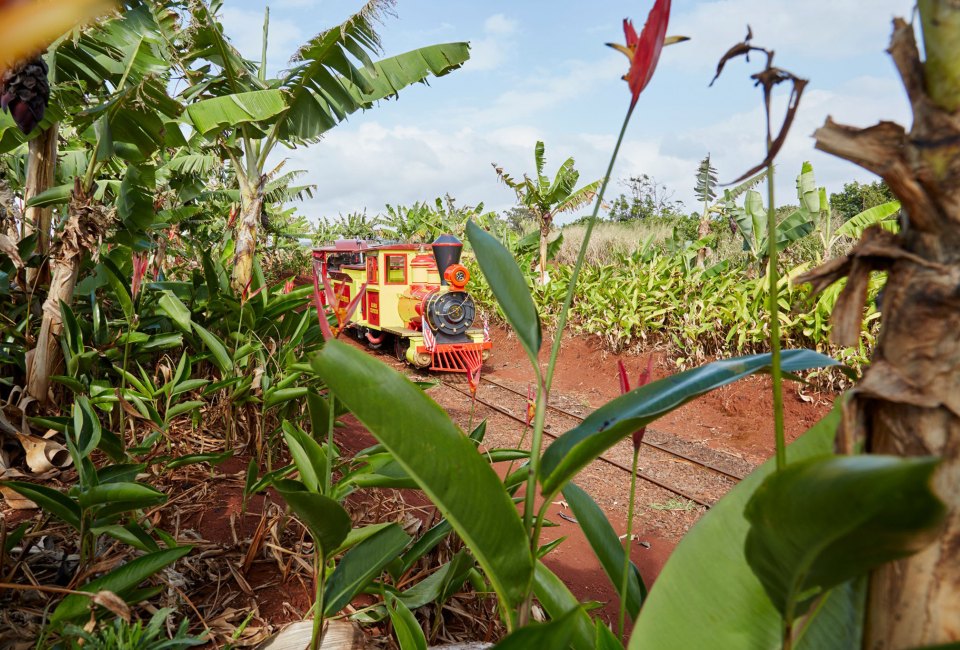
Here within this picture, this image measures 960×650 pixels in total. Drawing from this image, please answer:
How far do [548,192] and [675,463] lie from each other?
7157mm

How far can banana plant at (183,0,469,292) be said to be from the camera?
444 centimetres

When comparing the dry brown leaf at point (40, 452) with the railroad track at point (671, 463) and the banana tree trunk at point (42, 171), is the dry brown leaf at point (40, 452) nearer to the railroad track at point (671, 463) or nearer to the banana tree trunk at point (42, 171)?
the banana tree trunk at point (42, 171)

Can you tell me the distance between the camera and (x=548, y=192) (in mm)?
11672

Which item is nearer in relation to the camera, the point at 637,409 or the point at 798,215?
the point at 637,409

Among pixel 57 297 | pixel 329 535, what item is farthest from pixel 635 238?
pixel 329 535

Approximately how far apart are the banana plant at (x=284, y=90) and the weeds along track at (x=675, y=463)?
11.2ft

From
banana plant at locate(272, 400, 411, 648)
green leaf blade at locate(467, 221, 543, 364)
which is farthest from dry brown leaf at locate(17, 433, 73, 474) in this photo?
green leaf blade at locate(467, 221, 543, 364)

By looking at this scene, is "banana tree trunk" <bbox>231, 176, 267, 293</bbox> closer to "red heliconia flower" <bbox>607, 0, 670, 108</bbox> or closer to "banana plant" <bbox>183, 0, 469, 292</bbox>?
"banana plant" <bbox>183, 0, 469, 292</bbox>

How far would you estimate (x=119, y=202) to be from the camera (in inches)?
144

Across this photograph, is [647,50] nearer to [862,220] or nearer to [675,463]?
[675,463]

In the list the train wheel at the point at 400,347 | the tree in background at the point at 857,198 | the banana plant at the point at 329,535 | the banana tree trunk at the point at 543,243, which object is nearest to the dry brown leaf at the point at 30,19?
the banana plant at the point at 329,535

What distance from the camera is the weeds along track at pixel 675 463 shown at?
4984mm

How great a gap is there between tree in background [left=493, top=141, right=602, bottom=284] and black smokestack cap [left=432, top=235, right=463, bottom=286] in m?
A: 3.24

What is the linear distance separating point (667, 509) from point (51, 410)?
12.8 ft
